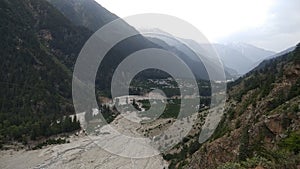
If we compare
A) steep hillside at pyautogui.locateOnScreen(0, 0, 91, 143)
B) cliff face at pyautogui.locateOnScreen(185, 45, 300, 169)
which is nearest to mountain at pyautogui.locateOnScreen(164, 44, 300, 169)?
cliff face at pyautogui.locateOnScreen(185, 45, 300, 169)

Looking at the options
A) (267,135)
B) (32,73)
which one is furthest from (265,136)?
(32,73)

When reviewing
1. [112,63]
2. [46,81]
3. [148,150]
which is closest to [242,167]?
[148,150]

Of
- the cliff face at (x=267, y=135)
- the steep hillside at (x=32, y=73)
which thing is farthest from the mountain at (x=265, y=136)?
the steep hillside at (x=32, y=73)

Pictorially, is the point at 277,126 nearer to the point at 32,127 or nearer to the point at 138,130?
the point at 138,130

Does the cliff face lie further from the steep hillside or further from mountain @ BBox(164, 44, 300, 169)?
the steep hillside

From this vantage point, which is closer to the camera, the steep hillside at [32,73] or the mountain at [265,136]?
the mountain at [265,136]

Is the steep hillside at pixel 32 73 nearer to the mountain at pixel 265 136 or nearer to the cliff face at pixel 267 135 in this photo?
the mountain at pixel 265 136

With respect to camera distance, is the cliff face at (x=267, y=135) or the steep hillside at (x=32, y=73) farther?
the steep hillside at (x=32, y=73)

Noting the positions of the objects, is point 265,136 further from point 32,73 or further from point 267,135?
point 32,73
